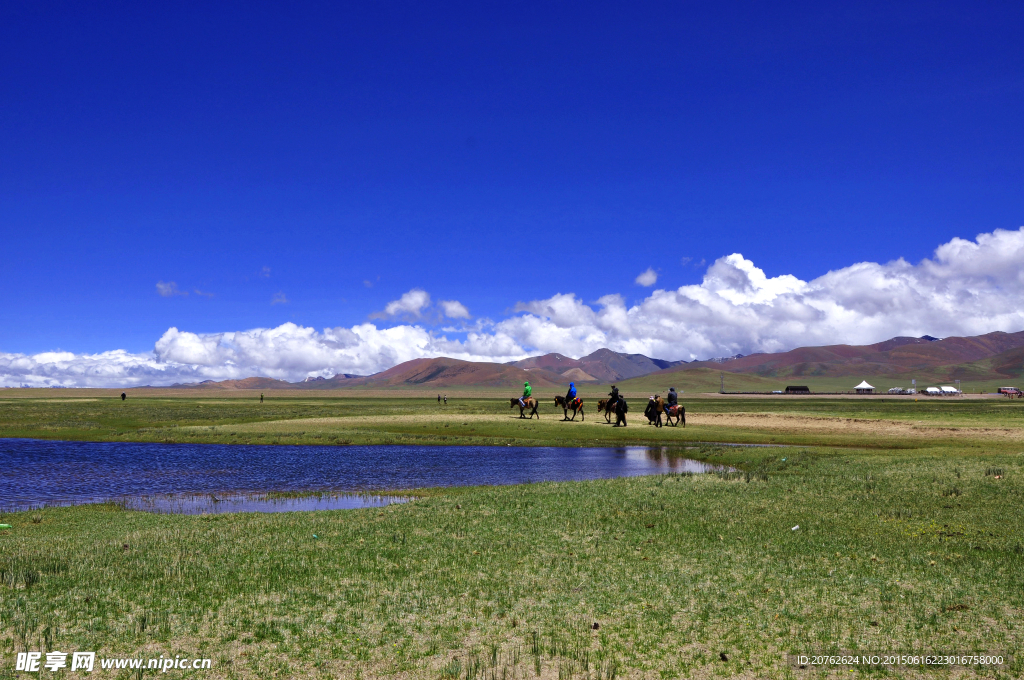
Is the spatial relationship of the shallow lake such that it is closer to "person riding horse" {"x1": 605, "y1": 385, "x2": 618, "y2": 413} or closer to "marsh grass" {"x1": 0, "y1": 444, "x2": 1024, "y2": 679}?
"marsh grass" {"x1": 0, "y1": 444, "x2": 1024, "y2": 679}

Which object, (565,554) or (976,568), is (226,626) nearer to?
(565,554)

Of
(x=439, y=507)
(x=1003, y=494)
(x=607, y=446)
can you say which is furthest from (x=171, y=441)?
(x=1003, y=494)

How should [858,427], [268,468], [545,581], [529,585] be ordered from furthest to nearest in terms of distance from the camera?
1. [858,427]
2. [268,468]
3. [545,581]
4. [529,585]

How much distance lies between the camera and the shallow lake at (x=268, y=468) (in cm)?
2716

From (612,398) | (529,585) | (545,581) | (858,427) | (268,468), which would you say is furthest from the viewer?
(612,398)

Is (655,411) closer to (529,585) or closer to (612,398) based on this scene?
(612,398)

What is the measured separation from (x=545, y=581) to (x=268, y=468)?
23.9 meters

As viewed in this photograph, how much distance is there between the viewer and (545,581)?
41.7 feet

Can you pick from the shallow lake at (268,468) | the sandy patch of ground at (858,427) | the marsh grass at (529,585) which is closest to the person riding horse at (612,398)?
the sandy patch of ground at (858,427)

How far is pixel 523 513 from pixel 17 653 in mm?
12188

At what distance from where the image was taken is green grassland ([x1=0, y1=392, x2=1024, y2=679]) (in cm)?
959

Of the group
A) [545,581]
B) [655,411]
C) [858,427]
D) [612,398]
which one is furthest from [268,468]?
[858,427]

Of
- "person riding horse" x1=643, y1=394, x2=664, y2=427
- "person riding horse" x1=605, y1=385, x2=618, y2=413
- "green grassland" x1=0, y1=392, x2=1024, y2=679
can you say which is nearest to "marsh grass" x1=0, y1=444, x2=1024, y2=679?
"green grassland" x1=0, y1=392, x2=1024, y2=679

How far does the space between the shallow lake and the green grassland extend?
18.1 ft
